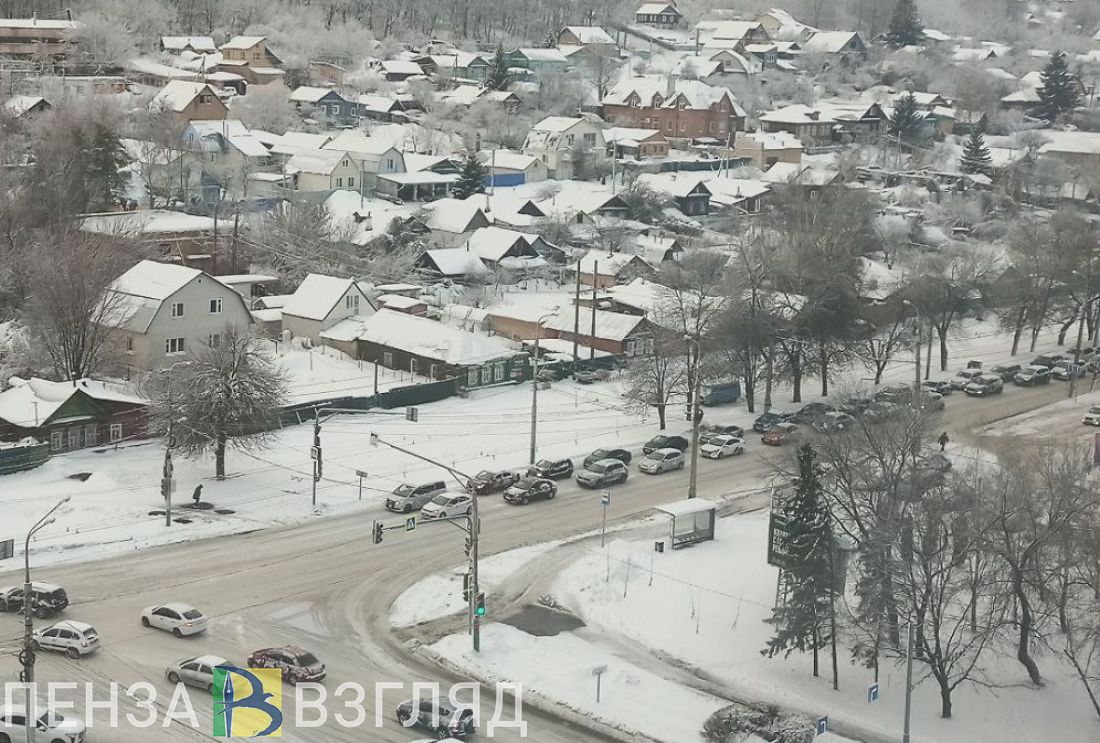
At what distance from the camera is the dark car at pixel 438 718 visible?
25891mm

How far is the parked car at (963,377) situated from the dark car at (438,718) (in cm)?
3428

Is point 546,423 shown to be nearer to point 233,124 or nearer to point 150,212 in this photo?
point 150,212

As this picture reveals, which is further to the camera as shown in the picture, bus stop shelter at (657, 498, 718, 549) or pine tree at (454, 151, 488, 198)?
pine tree at (454, 151, 488, 198)

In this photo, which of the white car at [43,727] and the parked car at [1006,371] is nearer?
the white car at [43,727]

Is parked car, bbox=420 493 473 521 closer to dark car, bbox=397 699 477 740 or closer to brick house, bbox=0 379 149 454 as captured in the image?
brick house, bbox=0 379 149 454

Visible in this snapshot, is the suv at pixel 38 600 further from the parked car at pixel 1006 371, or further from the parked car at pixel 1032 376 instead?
the parked car at pixel 1032 376

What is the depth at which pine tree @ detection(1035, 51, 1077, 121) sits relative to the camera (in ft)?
441

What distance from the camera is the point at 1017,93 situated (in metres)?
139

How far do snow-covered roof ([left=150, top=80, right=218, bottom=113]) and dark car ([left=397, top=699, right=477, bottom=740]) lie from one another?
7114 centimetres

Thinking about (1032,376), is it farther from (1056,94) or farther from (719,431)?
(1056,94)

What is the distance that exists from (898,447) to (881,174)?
8028 cm

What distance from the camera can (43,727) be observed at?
24.4m

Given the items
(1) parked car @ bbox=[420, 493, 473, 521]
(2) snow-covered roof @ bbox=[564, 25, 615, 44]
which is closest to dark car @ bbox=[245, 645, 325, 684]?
(1) parked car @ bbox=[420, 493, 473, 521]

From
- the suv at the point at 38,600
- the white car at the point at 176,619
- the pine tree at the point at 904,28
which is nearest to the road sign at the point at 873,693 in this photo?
the white car at the point at 176,619
